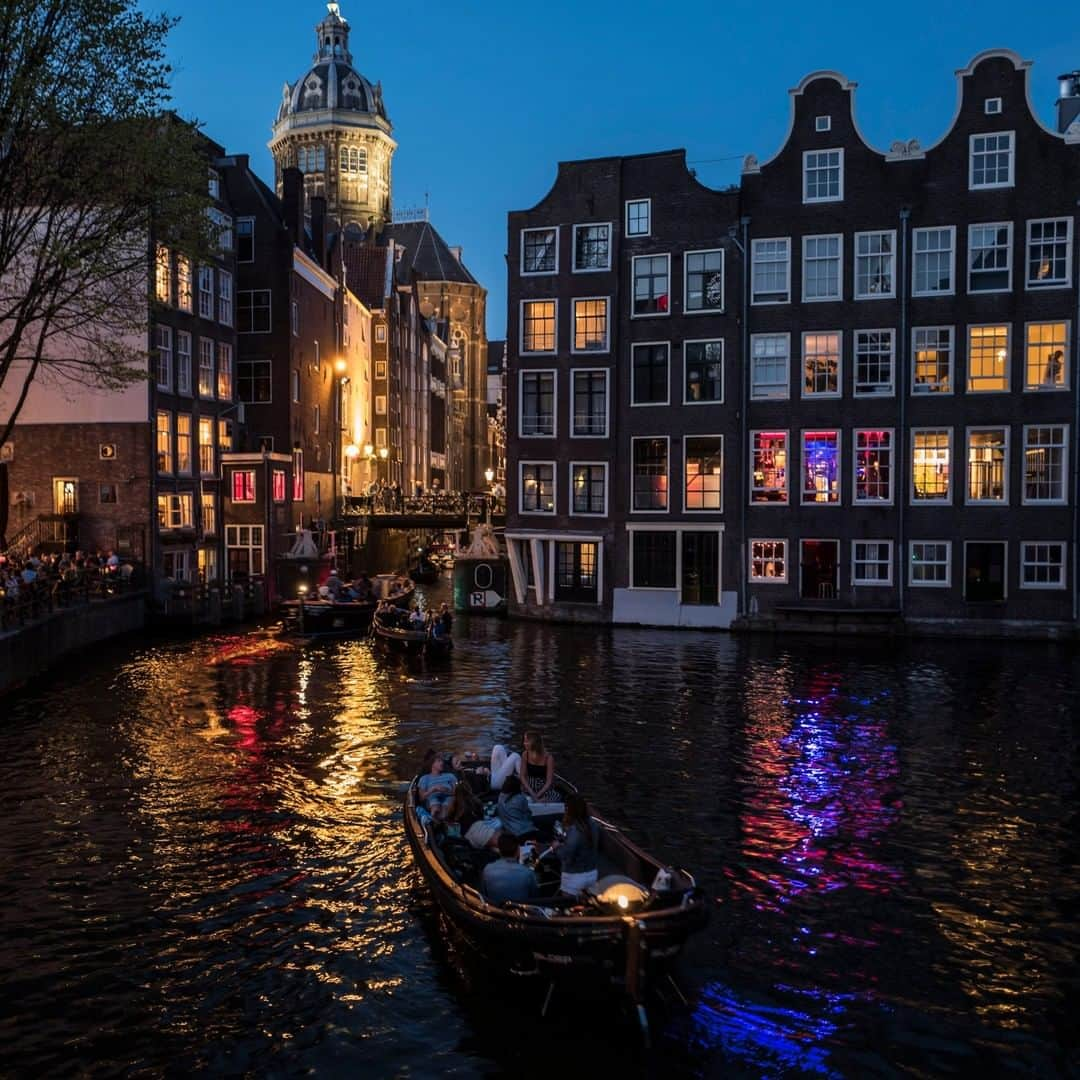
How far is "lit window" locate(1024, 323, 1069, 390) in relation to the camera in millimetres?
42969

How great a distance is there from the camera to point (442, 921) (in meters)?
14.8

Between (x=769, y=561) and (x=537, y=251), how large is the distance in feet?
59.2

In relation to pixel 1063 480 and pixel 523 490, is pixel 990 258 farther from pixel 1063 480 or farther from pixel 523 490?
pixel 523 490

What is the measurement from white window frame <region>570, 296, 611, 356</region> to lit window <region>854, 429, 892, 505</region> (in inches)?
467

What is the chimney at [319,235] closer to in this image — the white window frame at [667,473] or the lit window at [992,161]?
the white window frame at [667,473]

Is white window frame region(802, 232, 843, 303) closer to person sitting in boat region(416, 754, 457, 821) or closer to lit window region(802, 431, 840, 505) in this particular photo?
lit window region(802, 431, 840, 505)

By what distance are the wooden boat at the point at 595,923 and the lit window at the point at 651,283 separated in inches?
1448

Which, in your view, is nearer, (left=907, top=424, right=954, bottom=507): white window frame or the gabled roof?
(left=907, top=424, right=954, bottom=507): white window frame

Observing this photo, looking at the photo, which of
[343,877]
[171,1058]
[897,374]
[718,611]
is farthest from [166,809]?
[897,374]

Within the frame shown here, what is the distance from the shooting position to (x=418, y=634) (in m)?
38.4

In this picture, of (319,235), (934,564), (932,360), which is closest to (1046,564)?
(934,564)

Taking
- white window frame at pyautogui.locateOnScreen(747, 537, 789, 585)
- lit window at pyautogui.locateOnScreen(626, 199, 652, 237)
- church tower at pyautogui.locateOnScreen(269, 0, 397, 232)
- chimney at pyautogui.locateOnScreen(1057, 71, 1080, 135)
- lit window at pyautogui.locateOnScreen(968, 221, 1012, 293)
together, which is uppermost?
church tower at pyautogui.locateOnScreen(269, 0, 397, 232)

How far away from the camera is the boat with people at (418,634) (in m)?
38.3

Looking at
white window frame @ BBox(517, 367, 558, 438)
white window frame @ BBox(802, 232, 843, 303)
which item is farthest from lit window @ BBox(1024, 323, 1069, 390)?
white window frame @ BBox(517, 367, 558, 438)
